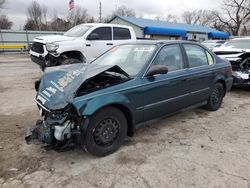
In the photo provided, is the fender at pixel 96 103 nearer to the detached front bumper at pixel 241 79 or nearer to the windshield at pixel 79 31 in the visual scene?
the detached front bumper at pixel 241 79

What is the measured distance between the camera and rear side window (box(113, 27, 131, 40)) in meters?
10.0

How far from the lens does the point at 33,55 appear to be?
906cm

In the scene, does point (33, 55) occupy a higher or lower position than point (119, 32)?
lower

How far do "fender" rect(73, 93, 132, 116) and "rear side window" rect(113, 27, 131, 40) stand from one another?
22.7 ft

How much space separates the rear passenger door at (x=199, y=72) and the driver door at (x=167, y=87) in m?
0.20

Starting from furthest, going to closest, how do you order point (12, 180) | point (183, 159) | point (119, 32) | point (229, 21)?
point (229, 21) → point (119, 32) → point (183, 159) → point (12, 180)

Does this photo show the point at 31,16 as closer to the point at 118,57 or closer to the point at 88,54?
the point at 88,54

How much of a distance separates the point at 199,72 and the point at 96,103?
2.56 metres

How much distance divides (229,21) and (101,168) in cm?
6527

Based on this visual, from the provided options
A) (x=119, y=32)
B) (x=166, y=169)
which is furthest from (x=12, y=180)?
(x=119, y=32)

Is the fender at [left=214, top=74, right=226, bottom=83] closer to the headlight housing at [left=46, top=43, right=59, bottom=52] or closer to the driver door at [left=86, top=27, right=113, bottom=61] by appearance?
the driver door at [left=86, top=27, right=113, bottom=61]

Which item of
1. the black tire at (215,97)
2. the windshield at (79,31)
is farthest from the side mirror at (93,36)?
the black tire at (215,97)

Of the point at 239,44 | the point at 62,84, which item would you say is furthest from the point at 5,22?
the point at 62,84

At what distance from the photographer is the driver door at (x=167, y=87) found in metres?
3.90
